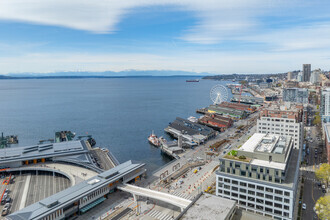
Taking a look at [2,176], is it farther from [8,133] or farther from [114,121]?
[114,121]

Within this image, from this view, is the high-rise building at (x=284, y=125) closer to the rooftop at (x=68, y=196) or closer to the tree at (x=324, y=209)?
the tree at (x=324, y=209)

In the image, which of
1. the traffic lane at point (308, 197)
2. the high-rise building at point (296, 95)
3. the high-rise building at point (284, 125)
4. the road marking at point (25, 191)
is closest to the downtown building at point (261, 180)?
the traffic lane at point (308, 197)

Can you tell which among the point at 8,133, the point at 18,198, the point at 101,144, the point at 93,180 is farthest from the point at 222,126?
the point at 8,133

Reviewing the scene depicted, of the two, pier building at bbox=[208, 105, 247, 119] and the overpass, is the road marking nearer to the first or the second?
the overpass

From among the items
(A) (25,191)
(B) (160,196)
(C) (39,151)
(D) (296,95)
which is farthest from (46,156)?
(D) (296,95)

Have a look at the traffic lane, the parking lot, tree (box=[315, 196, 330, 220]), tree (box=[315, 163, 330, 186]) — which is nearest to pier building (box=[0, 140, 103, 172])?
the parking lot
